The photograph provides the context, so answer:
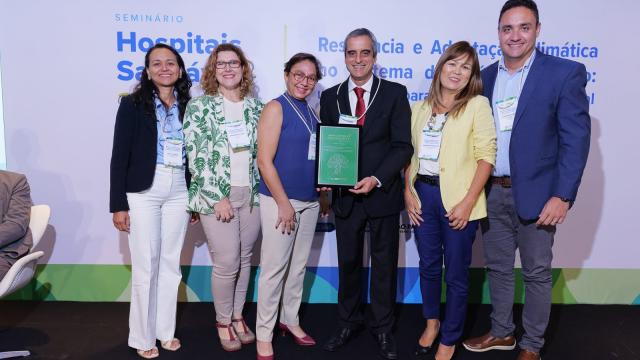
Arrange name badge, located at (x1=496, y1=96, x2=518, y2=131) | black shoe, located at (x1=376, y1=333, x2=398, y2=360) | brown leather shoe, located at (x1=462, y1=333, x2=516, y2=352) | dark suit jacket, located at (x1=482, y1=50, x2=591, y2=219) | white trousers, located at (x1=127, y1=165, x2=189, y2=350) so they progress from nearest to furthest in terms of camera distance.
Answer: dark suit jacket, located at (x1=482, y1=50, x2=591, y2=219) → name badge, located at (x1=496, y1=96, x2=518, y2=131) → white trousers, located at (x1=127, y1=165, x2=189, y2=350) → black shoe, located at (x1=376, y1=333, x2=398, y2=360) → brown leather shoe, located at (x1=462, y1=333, x2=516, y2=352)

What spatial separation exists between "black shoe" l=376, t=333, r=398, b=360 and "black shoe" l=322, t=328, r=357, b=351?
20 cm

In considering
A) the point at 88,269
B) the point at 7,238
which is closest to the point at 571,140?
the point at 7,238

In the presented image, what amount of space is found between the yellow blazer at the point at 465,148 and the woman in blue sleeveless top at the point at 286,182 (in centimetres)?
71

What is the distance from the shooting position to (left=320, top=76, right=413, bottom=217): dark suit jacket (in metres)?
2.48

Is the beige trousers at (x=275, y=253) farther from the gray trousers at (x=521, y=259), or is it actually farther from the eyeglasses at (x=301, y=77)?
the gray trousers at (x=521, y=259)

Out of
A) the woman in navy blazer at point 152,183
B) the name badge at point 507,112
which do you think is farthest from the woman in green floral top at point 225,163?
the name badge at point 507,112

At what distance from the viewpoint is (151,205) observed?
2572 mm

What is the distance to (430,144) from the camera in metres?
2.46

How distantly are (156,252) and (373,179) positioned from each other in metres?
1.30

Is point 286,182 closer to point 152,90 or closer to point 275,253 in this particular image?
point 275,253

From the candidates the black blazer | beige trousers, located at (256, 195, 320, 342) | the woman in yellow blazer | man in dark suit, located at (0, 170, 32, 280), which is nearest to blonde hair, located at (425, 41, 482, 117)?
the woman in yellow blazer

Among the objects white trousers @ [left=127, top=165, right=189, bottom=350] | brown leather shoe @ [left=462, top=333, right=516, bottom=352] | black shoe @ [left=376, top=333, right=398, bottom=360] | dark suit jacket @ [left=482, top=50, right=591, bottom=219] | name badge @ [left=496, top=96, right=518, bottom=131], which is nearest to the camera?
dark suit jacket @ [left=482, top=50, right=591, bottom=219]

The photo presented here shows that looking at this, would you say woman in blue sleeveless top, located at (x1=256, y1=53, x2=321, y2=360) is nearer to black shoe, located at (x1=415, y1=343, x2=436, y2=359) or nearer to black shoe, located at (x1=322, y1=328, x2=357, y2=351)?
black shoe, located at (x1=322, y1=328, x2=357, y2=351)

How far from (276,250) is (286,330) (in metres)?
0.67
